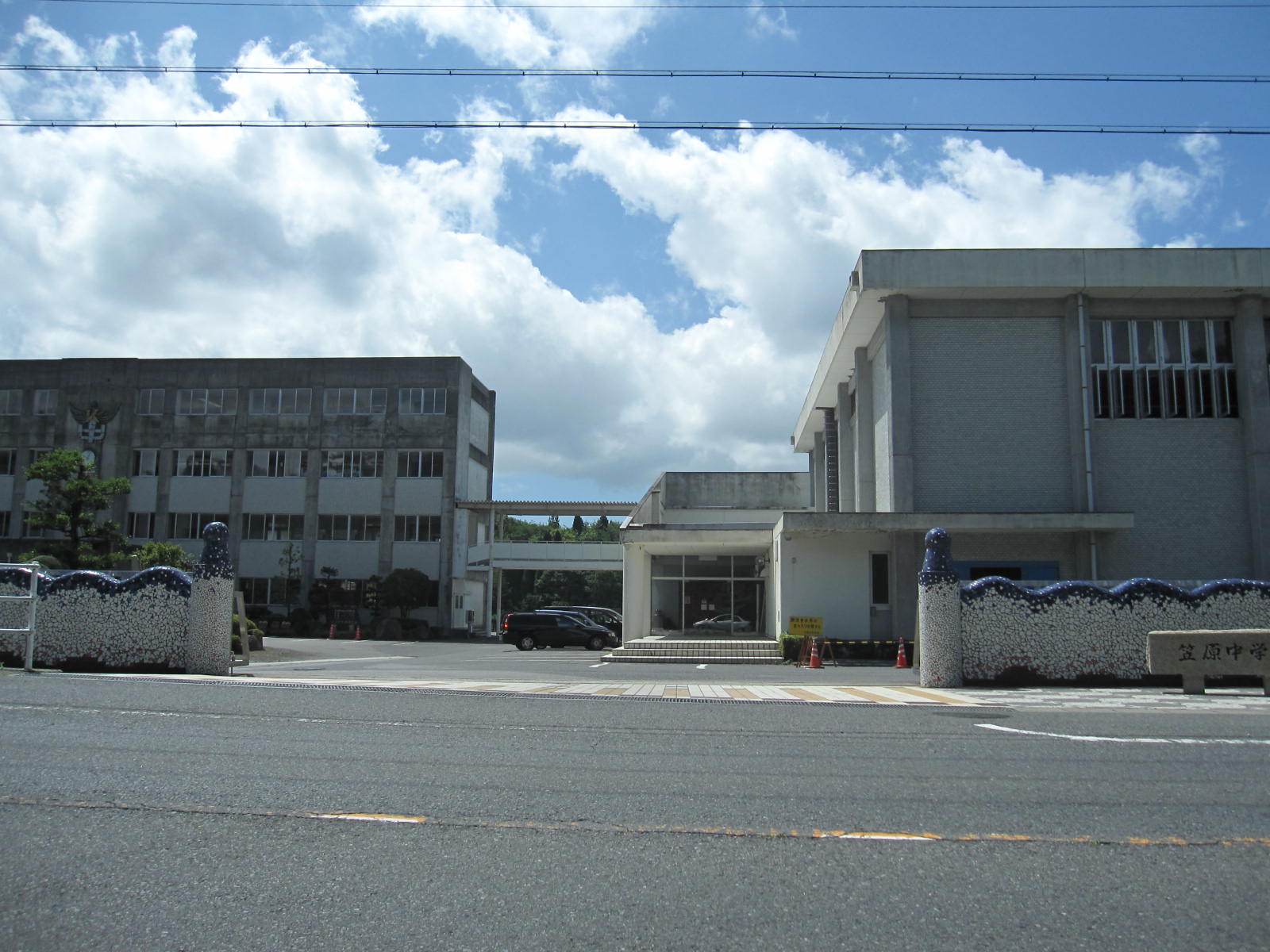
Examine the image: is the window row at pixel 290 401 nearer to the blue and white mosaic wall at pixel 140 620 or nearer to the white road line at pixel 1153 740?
the blue and white mosaic wall at pixel 140 620

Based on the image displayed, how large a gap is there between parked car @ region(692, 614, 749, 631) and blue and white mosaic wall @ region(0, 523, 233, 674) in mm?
19810

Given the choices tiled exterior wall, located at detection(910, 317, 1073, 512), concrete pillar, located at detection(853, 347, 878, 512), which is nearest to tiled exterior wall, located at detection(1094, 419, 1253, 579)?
tiled exterior wall, located at detection(910, 317, 1073, 512)

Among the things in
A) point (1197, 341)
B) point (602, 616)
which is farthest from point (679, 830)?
point (602, 616)

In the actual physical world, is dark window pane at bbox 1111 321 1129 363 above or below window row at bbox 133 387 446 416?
below

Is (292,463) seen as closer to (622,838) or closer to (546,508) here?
(546,508)

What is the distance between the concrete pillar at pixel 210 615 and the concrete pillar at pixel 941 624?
1247cm

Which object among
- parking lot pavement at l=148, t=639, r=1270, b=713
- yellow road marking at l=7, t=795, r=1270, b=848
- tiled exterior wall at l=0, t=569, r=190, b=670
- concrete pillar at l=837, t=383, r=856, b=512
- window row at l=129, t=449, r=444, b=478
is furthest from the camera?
window row at l=129, t=449, r=444, b=478

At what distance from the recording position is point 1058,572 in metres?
27.2

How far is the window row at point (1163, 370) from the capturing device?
2767 centimetres

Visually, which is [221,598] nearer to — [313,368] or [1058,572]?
[1058,572]

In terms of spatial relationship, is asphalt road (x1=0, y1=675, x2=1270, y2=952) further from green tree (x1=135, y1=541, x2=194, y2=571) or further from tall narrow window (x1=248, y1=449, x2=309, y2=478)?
tall narrow window (x1=248, y1=449, x2=309, y2=478)

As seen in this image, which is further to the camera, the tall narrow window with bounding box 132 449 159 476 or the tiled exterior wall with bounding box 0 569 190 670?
the tall narrow window with bounding box 132 449 159 476

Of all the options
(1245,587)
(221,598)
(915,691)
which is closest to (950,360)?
(1245,587)

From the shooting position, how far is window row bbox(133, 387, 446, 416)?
5619cm
